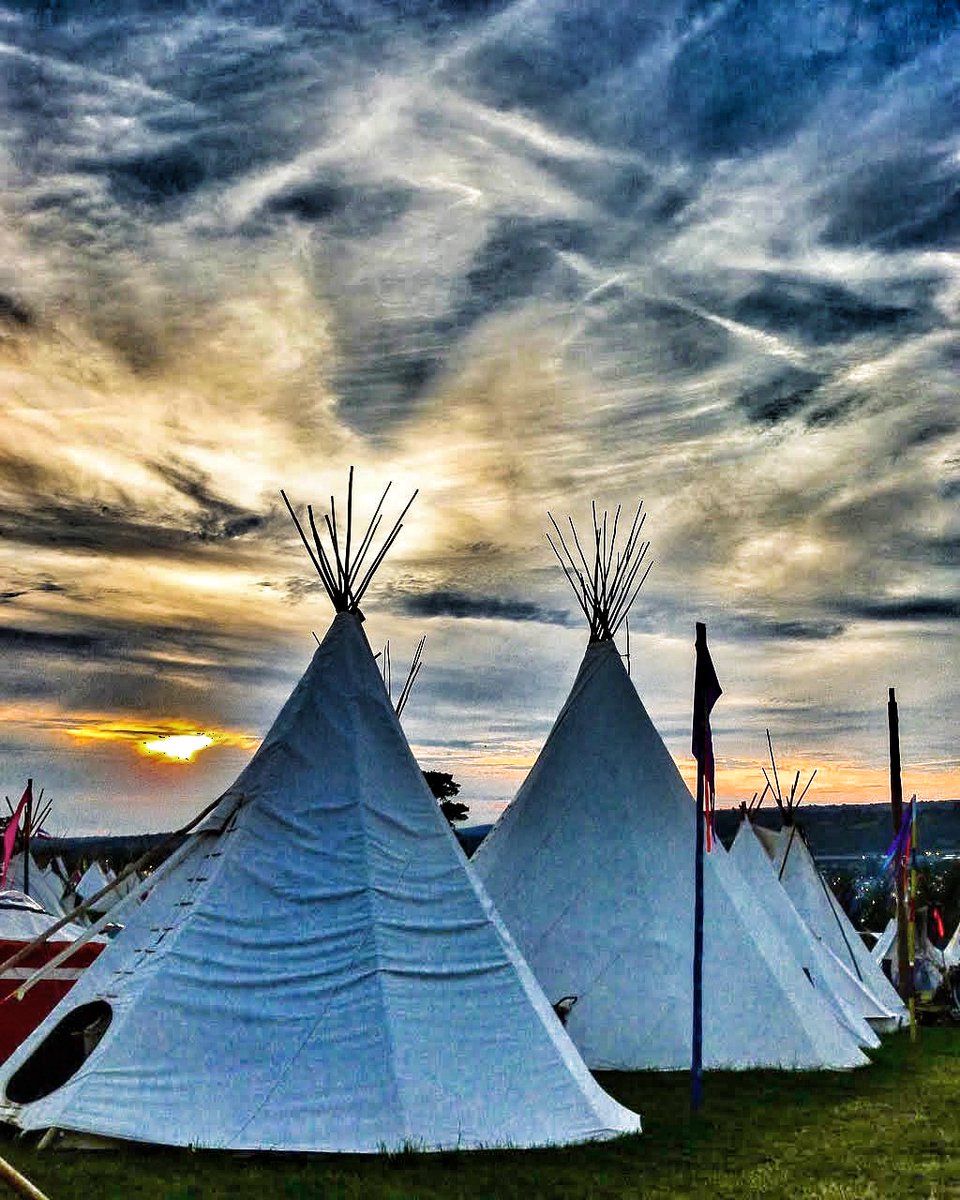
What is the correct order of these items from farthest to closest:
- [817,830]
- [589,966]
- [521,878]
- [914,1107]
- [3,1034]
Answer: [817,830] < [521,878] < [589,966] < [914,1107] < [3,1034]

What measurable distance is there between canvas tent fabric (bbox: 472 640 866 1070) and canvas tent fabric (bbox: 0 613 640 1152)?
4027 millimetres

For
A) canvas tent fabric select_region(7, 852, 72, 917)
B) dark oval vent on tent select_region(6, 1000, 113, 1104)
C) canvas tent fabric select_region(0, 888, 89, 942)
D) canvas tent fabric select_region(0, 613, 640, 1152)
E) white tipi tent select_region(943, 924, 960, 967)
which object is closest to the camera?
canvas tent fabric select_region(0, 613, 640, 1152)

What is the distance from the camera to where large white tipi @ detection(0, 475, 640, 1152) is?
8312 mm

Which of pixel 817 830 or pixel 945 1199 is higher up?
pixel 817 830

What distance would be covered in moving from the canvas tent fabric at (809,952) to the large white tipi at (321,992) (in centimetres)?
841

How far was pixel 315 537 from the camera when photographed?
36.3ft

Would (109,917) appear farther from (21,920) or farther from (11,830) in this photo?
(11,830)

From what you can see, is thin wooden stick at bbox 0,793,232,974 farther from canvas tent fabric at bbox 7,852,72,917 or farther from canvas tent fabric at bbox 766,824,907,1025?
canvas tent fabric at bbox 7,852,72,917

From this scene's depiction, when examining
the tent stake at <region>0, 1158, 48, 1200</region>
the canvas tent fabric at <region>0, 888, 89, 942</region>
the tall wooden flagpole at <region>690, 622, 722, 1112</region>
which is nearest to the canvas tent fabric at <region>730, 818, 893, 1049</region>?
the tall wooden flagpole at <region>690, 622, 722, 1112</region>

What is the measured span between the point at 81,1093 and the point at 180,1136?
2.47ft

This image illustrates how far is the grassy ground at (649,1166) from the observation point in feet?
24.6

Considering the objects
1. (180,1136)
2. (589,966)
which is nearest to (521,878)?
(589,966)

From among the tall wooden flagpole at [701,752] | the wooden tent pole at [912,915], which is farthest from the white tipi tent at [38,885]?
the tall wooden flagpole at [701,752]

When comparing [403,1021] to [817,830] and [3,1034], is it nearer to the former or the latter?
[3,1034]
